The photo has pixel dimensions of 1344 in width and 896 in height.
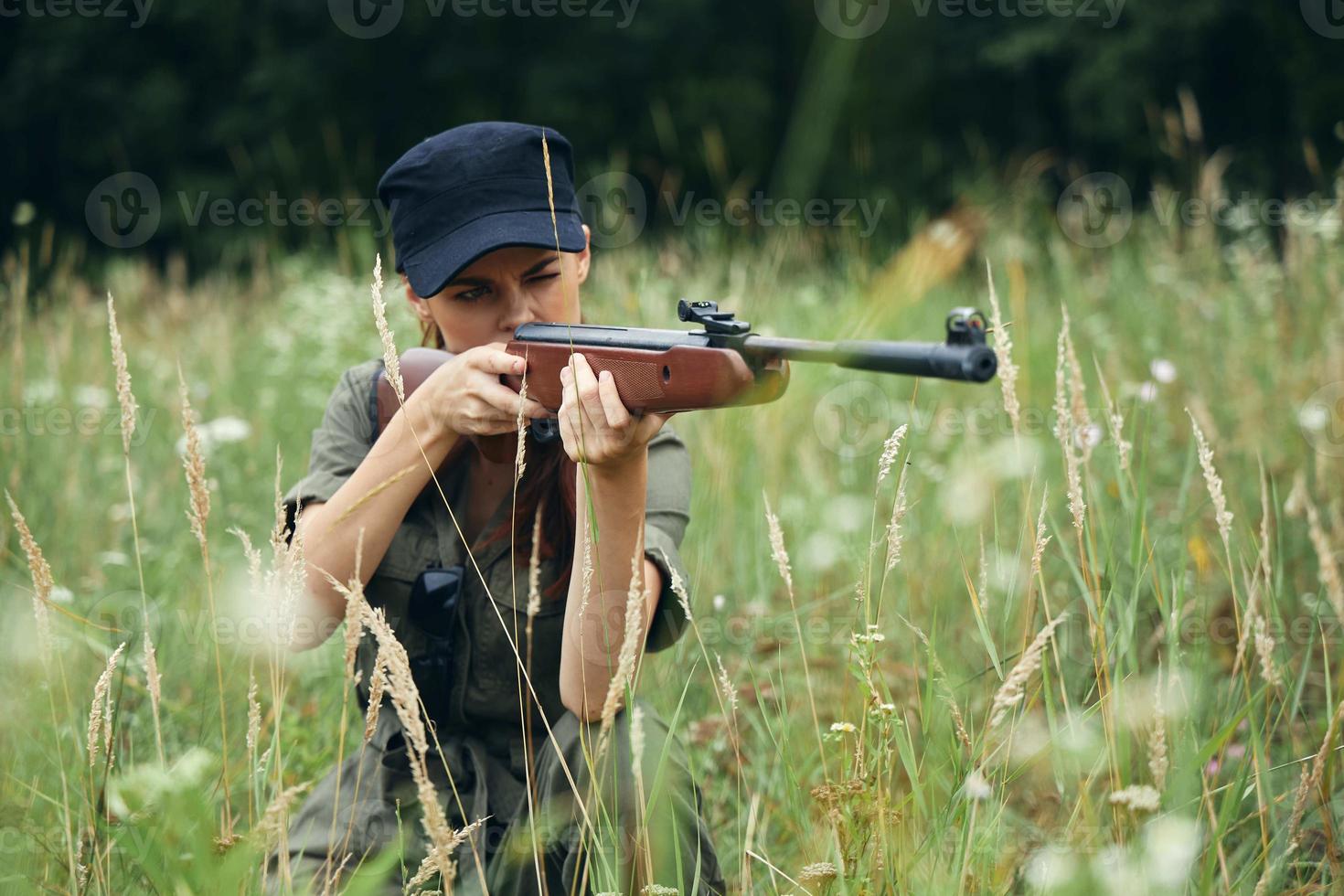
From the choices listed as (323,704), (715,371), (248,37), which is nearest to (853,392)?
(323,704)

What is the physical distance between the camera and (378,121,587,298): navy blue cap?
1.78 m

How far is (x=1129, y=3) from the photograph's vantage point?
10.5m

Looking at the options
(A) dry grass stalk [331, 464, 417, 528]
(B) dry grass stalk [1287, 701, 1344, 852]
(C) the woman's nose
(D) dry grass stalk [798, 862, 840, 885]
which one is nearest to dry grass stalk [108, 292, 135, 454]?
(A) dry grass stalk [331, 464, 417, 528]

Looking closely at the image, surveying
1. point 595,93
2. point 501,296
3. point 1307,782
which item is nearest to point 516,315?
point 501,296

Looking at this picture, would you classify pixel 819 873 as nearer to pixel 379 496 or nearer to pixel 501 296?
pixel 379 496

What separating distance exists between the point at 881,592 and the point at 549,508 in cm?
75

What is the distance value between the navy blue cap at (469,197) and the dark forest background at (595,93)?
8.87 metres

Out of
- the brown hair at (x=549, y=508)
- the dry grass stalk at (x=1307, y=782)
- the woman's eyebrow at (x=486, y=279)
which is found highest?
the woman's eyebrow at (x=486, y=279)

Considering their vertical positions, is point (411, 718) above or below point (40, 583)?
below

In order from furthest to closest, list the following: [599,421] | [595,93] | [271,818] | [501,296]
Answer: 1. [595,93]
2. [501,296]
3. [599,421]
4. [271,818]

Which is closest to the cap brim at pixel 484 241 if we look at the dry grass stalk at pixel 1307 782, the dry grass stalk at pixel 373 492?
the dry grass stalk at pixel 373 492

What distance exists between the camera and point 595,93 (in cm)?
1289

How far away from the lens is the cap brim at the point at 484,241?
1.74 meters

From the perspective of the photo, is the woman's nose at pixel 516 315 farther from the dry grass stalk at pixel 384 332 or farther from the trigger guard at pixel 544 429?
the dry grass stalk at pixel 384 332
